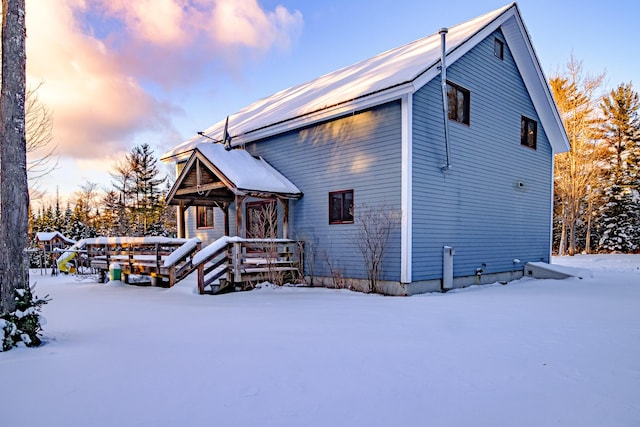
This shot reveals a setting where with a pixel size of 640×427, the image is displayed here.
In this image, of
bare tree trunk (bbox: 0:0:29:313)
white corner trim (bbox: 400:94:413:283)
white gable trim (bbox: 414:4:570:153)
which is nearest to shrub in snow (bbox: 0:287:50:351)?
bare tree trunk (bbox: 0:0:29:313)

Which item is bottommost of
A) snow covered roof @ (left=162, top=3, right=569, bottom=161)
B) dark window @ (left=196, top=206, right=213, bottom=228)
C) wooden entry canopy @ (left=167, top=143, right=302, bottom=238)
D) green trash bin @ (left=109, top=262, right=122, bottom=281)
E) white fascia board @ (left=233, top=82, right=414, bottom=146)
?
green trash bin @ (left=109, top=262, right=122, bottom=281)

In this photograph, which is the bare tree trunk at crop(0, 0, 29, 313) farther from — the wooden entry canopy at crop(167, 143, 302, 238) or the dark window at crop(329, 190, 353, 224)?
the dark window at crop(329, 190, 353, 224)

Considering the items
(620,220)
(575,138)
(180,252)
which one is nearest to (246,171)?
(180,252)

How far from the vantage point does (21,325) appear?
14.2ft

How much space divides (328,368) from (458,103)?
8.85 m

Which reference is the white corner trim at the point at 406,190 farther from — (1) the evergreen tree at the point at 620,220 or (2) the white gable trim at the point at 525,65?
(1) the evergreen tree at the point at 620,220

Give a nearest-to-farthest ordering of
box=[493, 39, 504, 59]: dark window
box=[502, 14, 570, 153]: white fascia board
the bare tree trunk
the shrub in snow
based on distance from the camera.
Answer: the shrub in snow → the bare tree trunk → box=[493, 39, 504, 59]: dark window → box=[502, 14, 570, 153]: white fascia board

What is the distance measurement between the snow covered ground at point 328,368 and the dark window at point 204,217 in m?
7.75

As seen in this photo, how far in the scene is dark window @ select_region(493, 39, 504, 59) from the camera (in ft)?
38.4

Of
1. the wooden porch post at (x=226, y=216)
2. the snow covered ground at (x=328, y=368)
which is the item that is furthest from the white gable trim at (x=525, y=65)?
the wooden porch post at (x=226, y=216)

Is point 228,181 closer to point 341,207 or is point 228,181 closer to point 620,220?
point 341,207

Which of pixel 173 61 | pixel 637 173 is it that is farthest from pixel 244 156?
pixel 637 173

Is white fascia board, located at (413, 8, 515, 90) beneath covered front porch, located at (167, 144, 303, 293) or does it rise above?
above

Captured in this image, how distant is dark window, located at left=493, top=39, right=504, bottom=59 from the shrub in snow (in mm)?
12322
